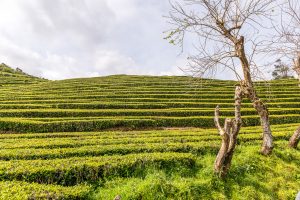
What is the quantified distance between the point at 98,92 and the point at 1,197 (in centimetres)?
2938

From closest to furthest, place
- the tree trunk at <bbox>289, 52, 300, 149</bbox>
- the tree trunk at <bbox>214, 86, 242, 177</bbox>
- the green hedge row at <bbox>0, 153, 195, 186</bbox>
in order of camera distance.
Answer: the green hedge row at <bbox>0, 153, 195, 186</bbox>
the tree trunk at <bbox>214, 86, 242, 177</bbox>
the tree trunk at <bbox>289, 52, 300, 149</bbox>

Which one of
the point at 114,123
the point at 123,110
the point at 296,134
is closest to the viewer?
the point at 296,134

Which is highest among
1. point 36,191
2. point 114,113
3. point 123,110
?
point 123,110

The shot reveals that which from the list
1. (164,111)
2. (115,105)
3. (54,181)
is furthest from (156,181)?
(115,105)

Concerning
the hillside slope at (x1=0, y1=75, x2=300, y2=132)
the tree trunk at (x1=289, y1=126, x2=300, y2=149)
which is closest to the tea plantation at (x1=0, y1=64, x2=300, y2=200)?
the tree trunk at (x1=289, y1=126, x2=300, y2=149)

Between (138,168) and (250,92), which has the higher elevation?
(250,92)

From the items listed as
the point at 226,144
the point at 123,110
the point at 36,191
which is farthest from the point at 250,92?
the point at 123,110

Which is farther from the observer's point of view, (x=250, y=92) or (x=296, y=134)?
(x=296, y=134)

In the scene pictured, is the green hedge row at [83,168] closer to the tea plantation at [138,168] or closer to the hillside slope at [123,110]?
the tea plantation at [138,168]

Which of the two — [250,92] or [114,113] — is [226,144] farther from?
[114,113]

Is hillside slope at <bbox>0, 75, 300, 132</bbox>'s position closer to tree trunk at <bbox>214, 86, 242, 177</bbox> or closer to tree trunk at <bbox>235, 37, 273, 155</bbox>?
tree trunk at <bbox>235, 37, 273, 155</bbox>

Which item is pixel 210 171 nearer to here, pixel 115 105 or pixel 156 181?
pixel 156 181

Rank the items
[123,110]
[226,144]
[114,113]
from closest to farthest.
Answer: [226,144]
[114,113]
[123,110]

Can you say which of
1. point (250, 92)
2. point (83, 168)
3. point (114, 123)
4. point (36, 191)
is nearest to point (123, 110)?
point (114, 123)
